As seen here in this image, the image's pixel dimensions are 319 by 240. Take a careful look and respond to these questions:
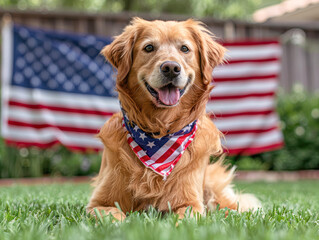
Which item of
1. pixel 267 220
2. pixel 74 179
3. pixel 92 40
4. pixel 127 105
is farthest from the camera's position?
pixel 92 40

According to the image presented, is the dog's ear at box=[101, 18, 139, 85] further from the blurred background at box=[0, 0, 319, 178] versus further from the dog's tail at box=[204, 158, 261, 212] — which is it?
the blurred background at box=[0, 0, 319, 178]

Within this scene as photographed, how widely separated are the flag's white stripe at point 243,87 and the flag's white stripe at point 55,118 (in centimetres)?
202

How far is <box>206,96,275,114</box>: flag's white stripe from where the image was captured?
6590mm

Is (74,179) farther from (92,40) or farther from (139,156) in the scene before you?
(139,156)

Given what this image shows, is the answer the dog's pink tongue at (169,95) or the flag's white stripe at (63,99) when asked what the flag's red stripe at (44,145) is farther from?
the dog's pink tongue at (169,95)

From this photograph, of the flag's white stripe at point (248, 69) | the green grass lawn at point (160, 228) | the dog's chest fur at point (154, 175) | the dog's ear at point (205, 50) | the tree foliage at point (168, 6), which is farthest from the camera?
the tree foliage at point (168, 6)

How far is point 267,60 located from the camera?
21.8 feet

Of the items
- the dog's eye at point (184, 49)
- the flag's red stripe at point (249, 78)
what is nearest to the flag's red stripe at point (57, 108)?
the flag's red stripe at point (249, 78)

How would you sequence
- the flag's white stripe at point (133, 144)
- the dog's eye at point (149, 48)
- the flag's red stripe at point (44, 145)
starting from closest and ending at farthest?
1. the flag's white stripe at point (133, 144)
2. the dog's eye at point (149, 48)
3. the flag's red stripe at point (44, 145)

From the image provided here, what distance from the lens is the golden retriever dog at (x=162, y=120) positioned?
235 centimetres

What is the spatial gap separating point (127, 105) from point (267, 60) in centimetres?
467

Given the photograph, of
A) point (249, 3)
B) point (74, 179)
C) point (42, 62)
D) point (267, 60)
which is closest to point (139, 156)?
point (74, 179)

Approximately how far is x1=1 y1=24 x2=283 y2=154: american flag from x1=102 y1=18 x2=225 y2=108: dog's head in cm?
335

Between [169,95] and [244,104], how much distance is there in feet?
14.3
